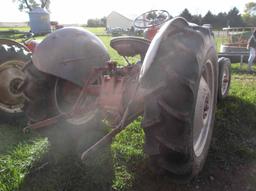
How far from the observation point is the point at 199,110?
2.61 metres

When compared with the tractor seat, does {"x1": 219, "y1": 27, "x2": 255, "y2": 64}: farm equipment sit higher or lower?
lower

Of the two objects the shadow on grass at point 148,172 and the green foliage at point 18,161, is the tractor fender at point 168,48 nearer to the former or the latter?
the shadow on grass at point 148,172

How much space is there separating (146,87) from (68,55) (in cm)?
129

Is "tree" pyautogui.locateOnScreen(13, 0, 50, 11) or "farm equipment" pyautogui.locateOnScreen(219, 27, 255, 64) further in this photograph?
"tree" pyautogui.locateOnScreen(13, 0, 50, 11)

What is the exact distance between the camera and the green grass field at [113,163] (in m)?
2.72

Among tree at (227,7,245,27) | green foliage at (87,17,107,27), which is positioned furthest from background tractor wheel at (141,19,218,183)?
green foliage at (87,17,107,27)

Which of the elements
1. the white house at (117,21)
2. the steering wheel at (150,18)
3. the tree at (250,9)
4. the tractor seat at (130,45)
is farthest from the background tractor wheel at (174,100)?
the white house at (117,21)

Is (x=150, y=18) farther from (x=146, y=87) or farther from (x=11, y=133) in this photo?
(x=146, y=87)

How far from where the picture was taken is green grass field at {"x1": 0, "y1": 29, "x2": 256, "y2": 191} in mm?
2719

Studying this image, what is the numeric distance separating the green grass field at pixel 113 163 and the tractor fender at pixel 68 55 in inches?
33.6

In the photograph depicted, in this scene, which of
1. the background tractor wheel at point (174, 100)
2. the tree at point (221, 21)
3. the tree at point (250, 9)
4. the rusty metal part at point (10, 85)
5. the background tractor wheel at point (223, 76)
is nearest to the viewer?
the background tractor wheel at point (174, 100)

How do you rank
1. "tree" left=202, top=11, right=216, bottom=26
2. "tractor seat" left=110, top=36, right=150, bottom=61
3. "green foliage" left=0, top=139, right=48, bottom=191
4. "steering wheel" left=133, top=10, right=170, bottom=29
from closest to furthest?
"green foliage" left=0, top=139, right=48, bottom=191, "tractor seat" left=110, top=36, right=150, bottom=61, "steering wheel" left=133, top=10, right=170, bottom=29, "tree" left=202, top=11, right=216, bottom=26

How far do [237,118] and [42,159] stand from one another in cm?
257

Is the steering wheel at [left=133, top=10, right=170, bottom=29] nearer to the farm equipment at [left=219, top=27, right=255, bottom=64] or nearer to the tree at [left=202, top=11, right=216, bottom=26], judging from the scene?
the farm equipment at [left=219, top=27, right=255, bottom=64]
